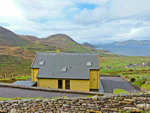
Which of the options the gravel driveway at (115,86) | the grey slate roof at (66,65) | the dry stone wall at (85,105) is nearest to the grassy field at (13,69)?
the grey slate roof at (66,65)

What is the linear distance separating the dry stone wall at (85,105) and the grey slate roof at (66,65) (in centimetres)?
1540

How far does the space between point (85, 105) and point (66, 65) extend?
61.4ft

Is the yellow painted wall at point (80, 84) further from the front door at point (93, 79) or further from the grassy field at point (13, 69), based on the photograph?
the grassy field at point (13, 69)

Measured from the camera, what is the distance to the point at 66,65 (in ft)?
89.2

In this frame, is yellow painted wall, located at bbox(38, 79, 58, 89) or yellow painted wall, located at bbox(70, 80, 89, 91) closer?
yellow painted wall, located at bbox(70, 80, 89, 91)

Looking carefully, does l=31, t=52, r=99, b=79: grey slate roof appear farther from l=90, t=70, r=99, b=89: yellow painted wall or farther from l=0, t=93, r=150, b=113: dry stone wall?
l=0, t=93, r=150, b=113: dry stone wall

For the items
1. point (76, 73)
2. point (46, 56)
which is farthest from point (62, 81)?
point (46, 56)

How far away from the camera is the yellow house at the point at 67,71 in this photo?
81.9 ft

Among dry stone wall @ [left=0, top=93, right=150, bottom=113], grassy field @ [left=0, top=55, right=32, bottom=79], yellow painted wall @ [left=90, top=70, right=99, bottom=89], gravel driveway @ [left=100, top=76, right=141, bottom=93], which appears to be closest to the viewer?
dry stone wall @ [left=0, top=93, right=150, bottom=113]

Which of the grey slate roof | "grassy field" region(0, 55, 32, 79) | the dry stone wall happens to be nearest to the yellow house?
the grey slate roof

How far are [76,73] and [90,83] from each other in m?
4.17

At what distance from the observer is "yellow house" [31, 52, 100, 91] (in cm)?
2495

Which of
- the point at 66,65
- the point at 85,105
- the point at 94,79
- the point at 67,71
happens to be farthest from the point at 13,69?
the point at 85,105

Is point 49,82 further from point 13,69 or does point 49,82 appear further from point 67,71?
point 13,69
